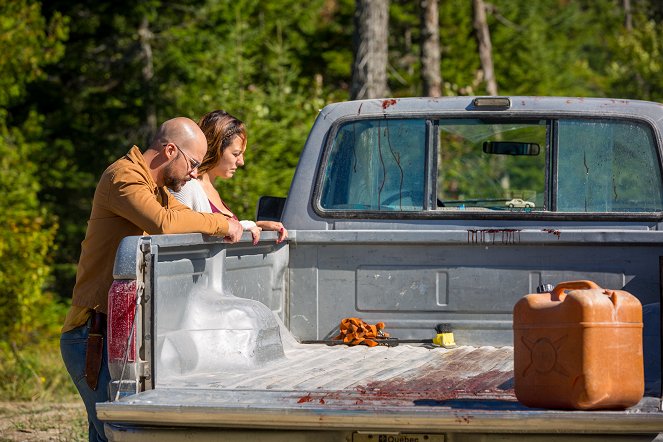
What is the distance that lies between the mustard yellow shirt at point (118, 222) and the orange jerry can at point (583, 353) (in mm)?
1337

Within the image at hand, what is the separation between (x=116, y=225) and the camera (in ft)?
14.3

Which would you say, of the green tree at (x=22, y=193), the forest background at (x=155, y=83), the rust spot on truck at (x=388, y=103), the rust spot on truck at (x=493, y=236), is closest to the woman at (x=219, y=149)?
the rust spot on truck at (x=388, y=103)

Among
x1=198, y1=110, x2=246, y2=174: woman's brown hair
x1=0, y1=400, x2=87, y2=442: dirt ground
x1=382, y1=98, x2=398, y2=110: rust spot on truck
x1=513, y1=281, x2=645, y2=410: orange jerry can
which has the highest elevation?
x1=382, y1=98, x2=398, y2=110: rust spot on truck

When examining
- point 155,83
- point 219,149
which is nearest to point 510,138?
point 219,149

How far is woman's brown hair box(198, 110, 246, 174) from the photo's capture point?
18.2ft

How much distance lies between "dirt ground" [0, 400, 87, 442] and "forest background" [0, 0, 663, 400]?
1.82 feet

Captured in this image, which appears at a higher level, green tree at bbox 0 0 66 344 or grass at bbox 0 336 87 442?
green tree at bbox 0 0 66 344

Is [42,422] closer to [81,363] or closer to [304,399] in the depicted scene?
[81,363]

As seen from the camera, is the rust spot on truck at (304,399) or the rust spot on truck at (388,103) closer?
the rust spot on truck at (304,399)

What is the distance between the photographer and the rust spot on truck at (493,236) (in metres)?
5.04

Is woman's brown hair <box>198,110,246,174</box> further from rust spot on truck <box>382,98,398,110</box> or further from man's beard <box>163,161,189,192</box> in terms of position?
man's beard <box>163,161,189,192</box>

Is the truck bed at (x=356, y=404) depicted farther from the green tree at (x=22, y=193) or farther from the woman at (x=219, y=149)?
the green tree at (x=22, y=193)

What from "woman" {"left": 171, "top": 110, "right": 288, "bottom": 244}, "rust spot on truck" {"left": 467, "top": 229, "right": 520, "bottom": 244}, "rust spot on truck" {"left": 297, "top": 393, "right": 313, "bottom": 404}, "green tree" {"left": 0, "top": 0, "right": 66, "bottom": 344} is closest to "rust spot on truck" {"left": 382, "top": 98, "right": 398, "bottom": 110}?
"woman" {"left": 171, "top": 110, "right": 288, "bottom": 244}

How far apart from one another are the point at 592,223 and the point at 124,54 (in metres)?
17.0
